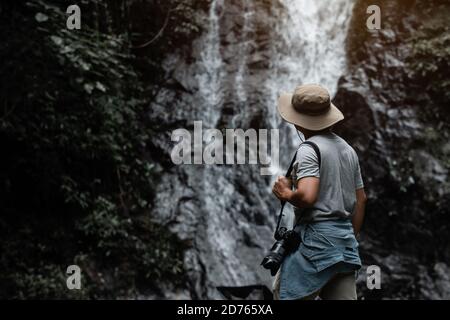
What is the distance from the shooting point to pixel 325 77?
31.2 feet

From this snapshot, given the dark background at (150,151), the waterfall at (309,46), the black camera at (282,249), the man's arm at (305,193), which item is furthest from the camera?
the waterfall at (309,46)

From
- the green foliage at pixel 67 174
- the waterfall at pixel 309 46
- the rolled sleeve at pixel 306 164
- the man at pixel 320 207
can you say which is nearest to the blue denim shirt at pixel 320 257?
the man at pixel 320 207

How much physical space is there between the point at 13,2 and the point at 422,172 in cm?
652

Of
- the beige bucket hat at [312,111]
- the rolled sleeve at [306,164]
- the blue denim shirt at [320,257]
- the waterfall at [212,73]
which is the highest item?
the waterfall at [212,73]

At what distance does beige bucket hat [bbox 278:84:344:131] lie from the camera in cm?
303

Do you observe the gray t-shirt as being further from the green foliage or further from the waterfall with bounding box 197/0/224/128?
the waterfall with bounding box 197/0/224/128

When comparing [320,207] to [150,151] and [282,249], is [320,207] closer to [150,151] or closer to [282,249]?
[282,249]

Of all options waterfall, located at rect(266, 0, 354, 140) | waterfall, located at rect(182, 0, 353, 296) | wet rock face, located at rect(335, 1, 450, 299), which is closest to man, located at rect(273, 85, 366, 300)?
waterfall, located at rect(182, 0, 353, 296)

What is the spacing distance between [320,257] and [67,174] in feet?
18.3

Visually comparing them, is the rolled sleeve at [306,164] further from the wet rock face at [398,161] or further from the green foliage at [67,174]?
the wet rock face at [398,161]

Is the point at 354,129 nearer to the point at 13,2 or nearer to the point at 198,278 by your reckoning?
the point at 198,278

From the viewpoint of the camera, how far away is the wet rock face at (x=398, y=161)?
799 cm

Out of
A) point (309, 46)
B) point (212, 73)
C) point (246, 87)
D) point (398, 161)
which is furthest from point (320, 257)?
point (309, 46)

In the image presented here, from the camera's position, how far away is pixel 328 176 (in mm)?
2914
